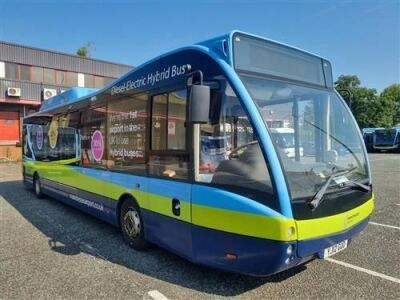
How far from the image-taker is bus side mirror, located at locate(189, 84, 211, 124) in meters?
3.78

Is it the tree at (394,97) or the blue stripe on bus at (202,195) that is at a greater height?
the tree at (394,97)

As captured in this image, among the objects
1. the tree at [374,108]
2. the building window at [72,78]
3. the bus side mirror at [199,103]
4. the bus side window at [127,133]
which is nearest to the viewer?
the bus side mirror at [199,103]

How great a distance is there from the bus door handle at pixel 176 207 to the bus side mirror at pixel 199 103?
1.22 metres

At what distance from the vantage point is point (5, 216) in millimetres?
8398

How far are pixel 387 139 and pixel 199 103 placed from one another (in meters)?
43.4

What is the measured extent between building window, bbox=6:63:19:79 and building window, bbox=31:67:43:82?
1.22 m

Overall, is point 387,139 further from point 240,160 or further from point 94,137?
point 240,160

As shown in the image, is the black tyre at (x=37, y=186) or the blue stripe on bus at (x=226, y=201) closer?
the blue stripe on bus at (x=226, y=201)

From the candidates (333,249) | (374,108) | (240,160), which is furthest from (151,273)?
(374,108)

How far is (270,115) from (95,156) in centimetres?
428

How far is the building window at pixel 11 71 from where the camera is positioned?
28575 mm

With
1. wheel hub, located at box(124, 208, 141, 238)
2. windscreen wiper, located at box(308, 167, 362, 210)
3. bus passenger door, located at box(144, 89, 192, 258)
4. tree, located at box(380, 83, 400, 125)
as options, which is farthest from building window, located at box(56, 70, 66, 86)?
tree, located at box(380, 83, 400, 125)

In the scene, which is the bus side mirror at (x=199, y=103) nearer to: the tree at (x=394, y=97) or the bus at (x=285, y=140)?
the bus at (x=285, y=140)

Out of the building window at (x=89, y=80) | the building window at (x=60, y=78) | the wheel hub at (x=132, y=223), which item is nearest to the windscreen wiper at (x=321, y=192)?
the wheel hub at (x=132, y=223)
